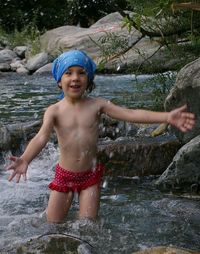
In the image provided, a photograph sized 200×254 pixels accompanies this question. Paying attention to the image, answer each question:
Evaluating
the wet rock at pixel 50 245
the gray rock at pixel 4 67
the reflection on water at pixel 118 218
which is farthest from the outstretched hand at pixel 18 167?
the gray rock at pixel 4 67

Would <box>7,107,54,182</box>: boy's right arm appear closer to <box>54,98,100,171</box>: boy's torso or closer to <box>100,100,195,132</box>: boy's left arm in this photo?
<box>54,98,100,171</box>: boy's torso

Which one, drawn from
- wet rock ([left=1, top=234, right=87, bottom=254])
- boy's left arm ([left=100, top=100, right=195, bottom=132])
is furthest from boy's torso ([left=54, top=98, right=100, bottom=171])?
wet rock ([left=1, top=234, right=87, bottom=254])

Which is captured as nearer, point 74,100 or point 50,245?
point 50,245

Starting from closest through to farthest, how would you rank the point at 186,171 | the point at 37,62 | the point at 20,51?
the point at 186,171 < the point at 37,62 < the point at 20,51

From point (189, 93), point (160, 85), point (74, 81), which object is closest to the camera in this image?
point (74, 81)

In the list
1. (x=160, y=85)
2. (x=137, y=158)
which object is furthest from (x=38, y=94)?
(x=137, y=158)

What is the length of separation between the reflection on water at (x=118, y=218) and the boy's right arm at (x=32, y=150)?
0.61 m

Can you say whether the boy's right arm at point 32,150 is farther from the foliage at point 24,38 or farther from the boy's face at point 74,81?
the foliage at point 24,38

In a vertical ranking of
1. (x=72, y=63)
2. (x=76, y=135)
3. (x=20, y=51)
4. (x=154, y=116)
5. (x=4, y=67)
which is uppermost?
(x=20, y=51)

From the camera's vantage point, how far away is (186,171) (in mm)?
5355

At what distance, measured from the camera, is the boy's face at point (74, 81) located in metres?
4.08

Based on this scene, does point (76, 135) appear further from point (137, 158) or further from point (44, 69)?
point (44, 69)

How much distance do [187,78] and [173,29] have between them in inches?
54.7

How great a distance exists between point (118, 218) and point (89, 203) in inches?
20.6
